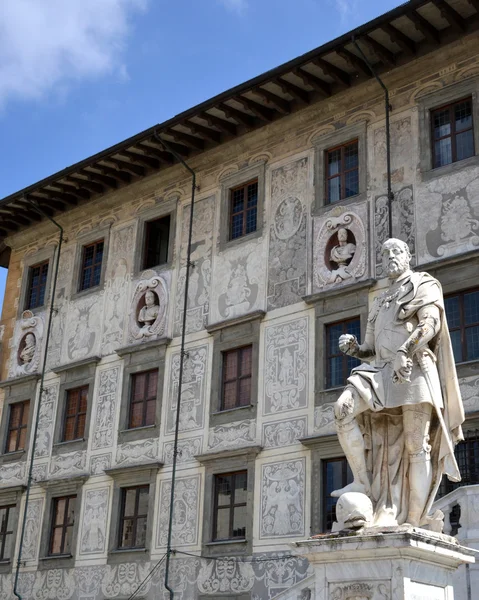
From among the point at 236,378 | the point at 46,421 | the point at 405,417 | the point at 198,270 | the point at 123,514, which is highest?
the point at 198,270

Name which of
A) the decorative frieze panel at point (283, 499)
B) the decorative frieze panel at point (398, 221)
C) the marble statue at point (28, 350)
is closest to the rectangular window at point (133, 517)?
the decorative frieze panel at point (283, 499)

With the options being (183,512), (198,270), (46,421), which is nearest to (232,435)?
(183,512)

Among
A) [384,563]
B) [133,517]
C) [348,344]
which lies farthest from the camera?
[133,517]

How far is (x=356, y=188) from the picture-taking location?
19672 mm

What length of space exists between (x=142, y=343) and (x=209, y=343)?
200 centimetres

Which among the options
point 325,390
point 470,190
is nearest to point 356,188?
point 470,190

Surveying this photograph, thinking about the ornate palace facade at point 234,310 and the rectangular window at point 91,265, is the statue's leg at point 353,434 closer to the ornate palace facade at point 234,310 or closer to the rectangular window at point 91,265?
the ornate palace facade at point 234,310

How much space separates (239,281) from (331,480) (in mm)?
5137

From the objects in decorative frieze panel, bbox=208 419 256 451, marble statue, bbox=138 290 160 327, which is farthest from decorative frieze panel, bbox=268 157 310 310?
marble statue, bbox=138 290 160 327

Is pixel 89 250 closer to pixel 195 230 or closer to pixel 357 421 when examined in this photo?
pixel 195 230

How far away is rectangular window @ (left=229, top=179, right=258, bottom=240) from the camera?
2150cm

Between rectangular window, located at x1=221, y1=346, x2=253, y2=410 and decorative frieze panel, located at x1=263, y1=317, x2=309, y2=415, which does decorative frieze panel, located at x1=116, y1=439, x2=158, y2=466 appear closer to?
rectangular window, located at x1=221, y1=346, x2=253, y2=410

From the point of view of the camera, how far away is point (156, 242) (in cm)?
2402

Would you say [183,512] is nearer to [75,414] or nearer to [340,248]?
[75,414]
